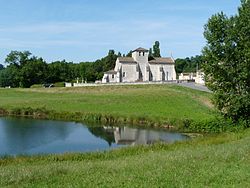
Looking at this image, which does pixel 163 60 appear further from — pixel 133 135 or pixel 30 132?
pixel 30 132

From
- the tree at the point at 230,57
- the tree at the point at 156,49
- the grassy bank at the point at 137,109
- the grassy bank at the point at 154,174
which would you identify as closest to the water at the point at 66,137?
the grassy bank at the point at 137,109

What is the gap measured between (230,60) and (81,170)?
2324cm

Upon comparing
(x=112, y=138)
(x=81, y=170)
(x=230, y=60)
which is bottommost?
(x=112, y=138)

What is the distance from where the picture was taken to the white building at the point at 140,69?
13412 cm

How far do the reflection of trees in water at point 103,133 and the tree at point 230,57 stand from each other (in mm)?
11006

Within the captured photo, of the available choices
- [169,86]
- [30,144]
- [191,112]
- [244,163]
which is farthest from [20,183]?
[169,86]

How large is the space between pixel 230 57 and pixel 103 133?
15.7m

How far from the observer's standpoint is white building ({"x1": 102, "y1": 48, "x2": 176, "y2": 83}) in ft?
440

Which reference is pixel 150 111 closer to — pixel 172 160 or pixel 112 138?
pixel 112 138

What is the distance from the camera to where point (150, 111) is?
5278 centimetres

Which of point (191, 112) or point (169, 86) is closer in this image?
point (191, 112)

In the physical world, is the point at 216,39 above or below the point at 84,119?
above

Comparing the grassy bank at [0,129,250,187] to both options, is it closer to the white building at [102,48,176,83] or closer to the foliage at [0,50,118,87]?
the white building at [102,48,176,83]

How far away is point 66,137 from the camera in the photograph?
39.9 metres
